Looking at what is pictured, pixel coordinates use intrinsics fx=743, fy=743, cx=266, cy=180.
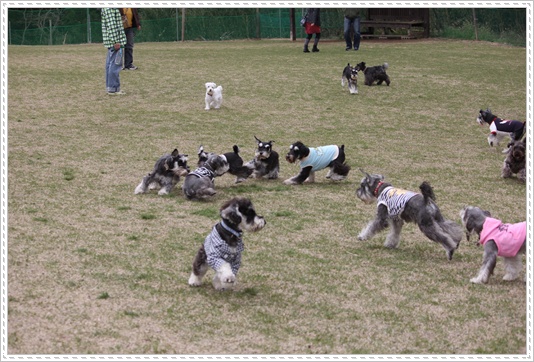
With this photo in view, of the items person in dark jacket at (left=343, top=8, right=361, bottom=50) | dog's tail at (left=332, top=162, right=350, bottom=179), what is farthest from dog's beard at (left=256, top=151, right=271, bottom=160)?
person in dark jacket at (left=343, top=8, right=361, bottom=50)

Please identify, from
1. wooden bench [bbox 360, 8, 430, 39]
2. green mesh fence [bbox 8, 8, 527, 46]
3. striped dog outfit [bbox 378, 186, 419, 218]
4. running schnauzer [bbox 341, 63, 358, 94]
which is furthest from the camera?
green mesh fence [bbox 8, 8, 527, 46]

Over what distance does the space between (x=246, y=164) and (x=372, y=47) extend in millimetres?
17619

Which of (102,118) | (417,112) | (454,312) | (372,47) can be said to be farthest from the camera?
(372,47)

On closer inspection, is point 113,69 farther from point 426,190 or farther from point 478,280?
point 478,280

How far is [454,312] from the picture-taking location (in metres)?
4.96

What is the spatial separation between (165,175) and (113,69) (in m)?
7.20

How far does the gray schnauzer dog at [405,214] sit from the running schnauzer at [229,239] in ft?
4.97

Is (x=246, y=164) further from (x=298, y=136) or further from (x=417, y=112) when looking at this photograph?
(x=417, y=112)

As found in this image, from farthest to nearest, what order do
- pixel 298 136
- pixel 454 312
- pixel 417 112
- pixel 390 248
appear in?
pixel 417 112
pixel 298 136
pixel 390 248
pixel 454 312

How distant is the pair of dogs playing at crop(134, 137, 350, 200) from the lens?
25.3 feet

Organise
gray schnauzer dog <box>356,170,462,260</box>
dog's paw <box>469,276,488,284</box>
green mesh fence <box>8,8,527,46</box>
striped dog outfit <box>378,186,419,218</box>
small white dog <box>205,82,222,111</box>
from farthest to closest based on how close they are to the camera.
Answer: green mesh fence <box>8,8,527,46</box>
small white dog <box>205,82,222,111</box>
striped dog outfit <box>378,186,419,218</box>
gray schnauzer dog <box>356,170,462,260</box>
dog's paw <box>469,276,488,284</box>

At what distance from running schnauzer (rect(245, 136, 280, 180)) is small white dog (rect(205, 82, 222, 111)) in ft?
16.3

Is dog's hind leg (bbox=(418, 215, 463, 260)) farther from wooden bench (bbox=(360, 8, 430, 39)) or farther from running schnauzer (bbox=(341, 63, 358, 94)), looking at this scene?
wooden bench (bbox=(360, 8, 430, 39))

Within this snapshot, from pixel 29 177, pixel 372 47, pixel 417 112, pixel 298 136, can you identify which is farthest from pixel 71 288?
pixel 372 47
